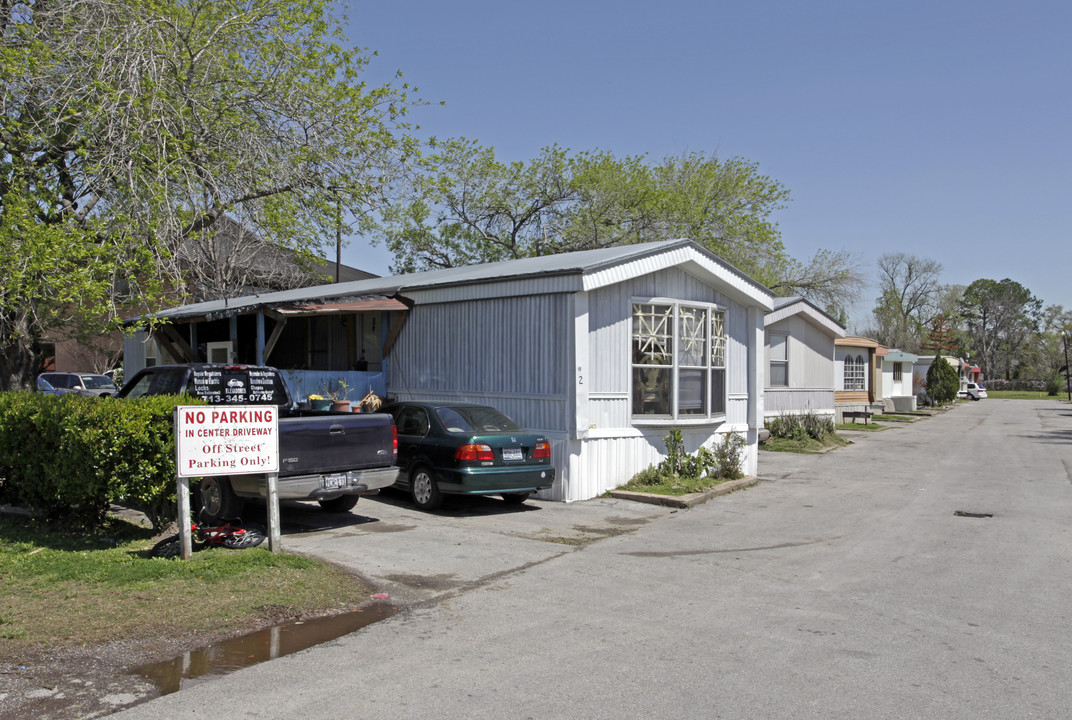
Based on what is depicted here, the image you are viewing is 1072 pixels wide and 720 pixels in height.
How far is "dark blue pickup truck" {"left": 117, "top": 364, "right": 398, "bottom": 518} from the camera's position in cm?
890

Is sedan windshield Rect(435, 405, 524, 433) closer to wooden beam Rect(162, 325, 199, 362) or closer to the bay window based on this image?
the bay window

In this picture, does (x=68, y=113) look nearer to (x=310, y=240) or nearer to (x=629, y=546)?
(x=310, y=240)

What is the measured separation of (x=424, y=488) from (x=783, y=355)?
15.9m

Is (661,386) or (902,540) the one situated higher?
(661,386)

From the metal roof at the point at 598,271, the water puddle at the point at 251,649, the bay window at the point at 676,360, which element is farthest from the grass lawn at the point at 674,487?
the water puddle at the point at 251,649

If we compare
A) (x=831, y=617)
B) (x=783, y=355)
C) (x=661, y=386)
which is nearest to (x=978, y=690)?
(x=831, y=617)

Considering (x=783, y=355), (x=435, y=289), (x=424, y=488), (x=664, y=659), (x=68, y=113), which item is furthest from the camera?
(x=783, y=355)

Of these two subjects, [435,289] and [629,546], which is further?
[435,289]

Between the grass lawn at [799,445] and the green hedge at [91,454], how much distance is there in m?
16.9

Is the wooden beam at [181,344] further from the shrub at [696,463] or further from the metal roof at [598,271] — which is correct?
the shrub at [696,463]

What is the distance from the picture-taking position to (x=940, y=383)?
49.0 meters

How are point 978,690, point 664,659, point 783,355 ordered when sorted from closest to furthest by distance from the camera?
point 978,690 → point 664,659 → point 783,355

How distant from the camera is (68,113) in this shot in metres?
13.4

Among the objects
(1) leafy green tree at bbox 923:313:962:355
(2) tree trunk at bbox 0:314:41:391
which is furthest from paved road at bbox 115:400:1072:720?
(1) leafy green tree at bbox 923:313:962:355
